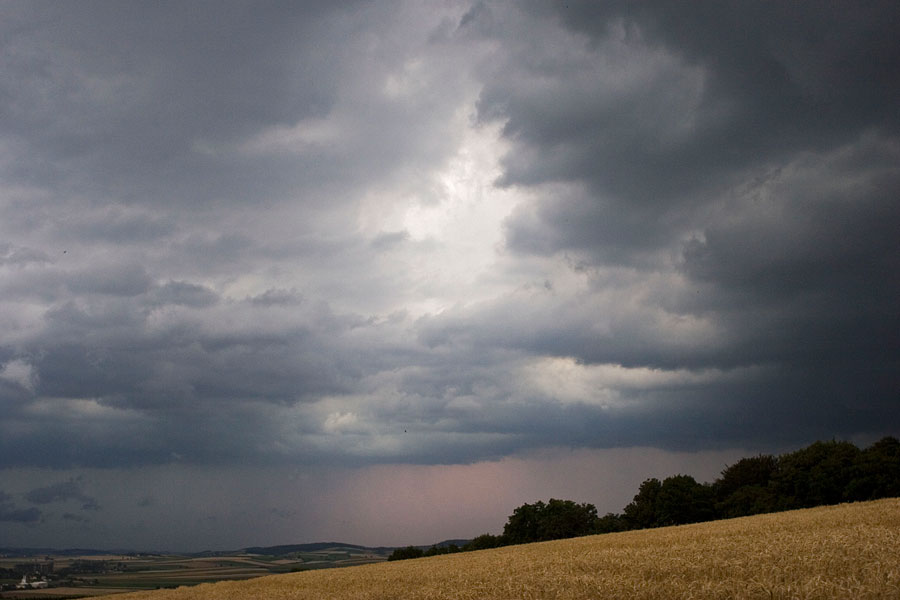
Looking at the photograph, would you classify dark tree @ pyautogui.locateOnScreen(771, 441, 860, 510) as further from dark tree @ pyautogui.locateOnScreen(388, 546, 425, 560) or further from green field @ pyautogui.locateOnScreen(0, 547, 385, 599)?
A: green field @ pyautogui.locateOnScreen(0, 547, 385, 599)

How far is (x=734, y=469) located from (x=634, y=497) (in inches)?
793

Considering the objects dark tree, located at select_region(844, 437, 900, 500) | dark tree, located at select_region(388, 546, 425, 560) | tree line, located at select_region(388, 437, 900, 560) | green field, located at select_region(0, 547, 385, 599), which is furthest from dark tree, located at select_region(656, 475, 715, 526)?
green field, located at select_region(0, 547, 385, 599)

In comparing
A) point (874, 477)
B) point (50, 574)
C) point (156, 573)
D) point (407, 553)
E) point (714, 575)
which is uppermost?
point (714, 575)

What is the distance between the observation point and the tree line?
88.1m

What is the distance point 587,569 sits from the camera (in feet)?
78.1

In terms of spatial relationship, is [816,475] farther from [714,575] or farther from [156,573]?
[156,573]

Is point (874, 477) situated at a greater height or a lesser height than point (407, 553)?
greater

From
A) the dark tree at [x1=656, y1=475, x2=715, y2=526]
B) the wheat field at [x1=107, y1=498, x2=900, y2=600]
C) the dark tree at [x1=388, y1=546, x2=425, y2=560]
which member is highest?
the wheat field at [x1=107, y1=498, x2=900, y2=600]

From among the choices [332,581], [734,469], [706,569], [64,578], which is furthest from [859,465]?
[64,578]

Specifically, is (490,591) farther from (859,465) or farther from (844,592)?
(859,465)

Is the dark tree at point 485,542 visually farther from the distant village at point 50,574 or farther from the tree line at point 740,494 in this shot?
the distant village at point 50,574

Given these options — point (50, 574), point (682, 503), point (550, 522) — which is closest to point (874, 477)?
point (682, 503)

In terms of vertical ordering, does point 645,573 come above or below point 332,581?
above

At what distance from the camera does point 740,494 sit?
3927 inches
